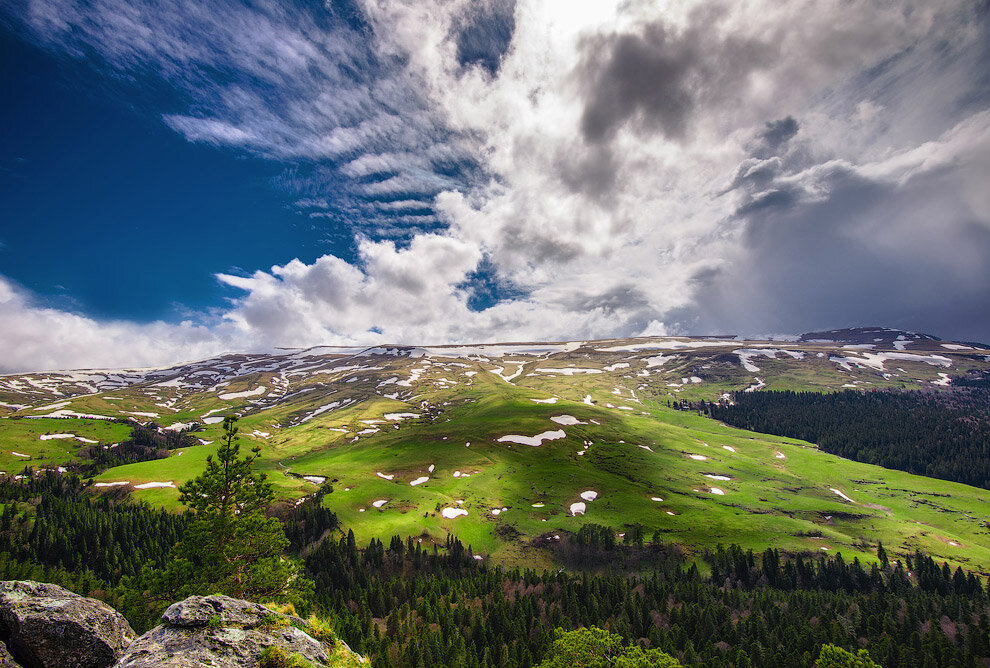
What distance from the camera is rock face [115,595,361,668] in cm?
1346

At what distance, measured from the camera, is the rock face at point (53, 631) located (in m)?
15.9

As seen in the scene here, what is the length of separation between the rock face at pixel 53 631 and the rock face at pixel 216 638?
579 cm

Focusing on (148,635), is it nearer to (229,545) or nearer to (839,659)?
(229,545)

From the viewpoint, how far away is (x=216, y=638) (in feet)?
47.5

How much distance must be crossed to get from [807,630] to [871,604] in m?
31.3

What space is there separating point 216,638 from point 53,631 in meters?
8.29

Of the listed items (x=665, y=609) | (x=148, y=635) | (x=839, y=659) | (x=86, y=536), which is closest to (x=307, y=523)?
(x=86, y=536)

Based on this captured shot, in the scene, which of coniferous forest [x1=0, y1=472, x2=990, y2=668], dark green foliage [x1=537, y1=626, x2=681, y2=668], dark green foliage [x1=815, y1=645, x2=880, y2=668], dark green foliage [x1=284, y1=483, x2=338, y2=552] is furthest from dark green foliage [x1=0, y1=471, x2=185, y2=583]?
dark green foliage [x1=815, y1=645, x2=880, y2=668]

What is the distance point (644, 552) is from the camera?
5359 inches

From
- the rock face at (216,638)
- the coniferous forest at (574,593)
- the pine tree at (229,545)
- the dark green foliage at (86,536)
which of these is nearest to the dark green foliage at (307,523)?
the coniferous forest at (574,593)

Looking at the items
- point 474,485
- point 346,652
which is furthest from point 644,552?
point 346,652

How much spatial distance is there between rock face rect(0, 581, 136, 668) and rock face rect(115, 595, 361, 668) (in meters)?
5.79

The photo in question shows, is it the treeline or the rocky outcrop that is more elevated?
the rocky outcrop

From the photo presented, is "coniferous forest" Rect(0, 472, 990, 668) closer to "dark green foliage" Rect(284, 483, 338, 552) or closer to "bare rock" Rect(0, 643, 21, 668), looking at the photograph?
"dark green foliage" Rect(284, 483, 338, 552)
